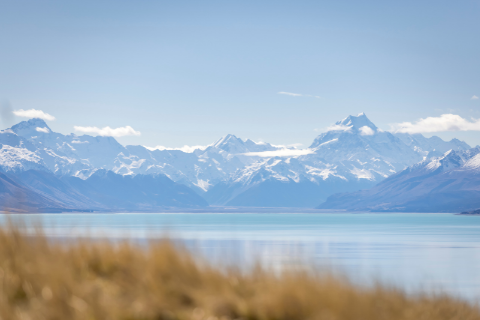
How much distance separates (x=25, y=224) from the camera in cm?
1054

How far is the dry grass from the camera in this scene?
25.5 ft

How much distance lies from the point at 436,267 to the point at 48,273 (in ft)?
167

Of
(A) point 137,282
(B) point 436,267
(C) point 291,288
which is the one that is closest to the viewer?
(C) point 291,288

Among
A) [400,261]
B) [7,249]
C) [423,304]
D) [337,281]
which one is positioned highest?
[7,249]

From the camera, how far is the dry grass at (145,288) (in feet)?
25.5

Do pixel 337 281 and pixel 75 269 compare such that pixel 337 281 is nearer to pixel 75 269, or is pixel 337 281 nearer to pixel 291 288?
pixel 291 288

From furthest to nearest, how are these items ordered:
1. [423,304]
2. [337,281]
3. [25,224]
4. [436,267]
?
[436,267], [423,304], [25,224], [337,281]

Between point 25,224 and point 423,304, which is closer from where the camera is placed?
point 25,224

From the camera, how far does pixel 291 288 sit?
26.5ft

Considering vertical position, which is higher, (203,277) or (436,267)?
(203,277)

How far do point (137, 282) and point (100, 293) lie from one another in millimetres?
833

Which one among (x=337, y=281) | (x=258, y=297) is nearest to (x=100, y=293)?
(x=258, y=297)

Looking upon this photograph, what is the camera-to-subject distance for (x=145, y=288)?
27.8 ft

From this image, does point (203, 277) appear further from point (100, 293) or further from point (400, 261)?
point (400, 261)
